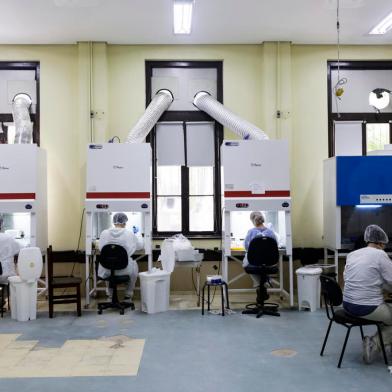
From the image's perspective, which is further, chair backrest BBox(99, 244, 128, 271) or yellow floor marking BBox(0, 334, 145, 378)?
chair backrest BBox(99, 244, 128, 271)

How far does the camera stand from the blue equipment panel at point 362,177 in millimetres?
6027

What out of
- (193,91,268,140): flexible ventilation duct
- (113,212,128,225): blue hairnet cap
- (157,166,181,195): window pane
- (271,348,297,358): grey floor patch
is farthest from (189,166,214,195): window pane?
(271,348,297,358): grey floor patch

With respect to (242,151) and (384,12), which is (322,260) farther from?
(384,12)

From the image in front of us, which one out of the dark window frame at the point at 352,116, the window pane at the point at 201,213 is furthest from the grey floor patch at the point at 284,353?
the dark window frame at the point at 352,116

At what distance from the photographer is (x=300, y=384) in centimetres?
359

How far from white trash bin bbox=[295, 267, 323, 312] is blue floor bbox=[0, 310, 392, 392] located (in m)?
0.15

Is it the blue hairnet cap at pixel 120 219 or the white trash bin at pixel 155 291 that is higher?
the blue hairnet cap at pixel 120 219

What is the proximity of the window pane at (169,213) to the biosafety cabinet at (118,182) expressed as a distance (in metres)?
0.82

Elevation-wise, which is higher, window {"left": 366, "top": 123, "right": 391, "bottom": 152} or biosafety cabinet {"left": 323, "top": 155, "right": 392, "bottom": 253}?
window {"left": 366, "top": 123, "right": 391, "bottom": 152}

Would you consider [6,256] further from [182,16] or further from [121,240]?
[182,16]

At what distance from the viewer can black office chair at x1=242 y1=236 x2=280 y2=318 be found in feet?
18.3

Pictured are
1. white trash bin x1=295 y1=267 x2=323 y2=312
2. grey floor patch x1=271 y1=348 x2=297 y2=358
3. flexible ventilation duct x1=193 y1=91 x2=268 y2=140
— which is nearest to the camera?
grey floor patch x1=271 y1=348 x2=297 y2=358

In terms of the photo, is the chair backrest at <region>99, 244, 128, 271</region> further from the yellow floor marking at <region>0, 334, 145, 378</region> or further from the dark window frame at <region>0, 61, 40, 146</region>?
the dark window frame at <region>0, 61, 40, 146</region>

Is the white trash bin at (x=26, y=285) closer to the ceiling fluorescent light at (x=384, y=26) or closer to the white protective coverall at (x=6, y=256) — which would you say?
the white protective coverall at (x=6, y=256)
